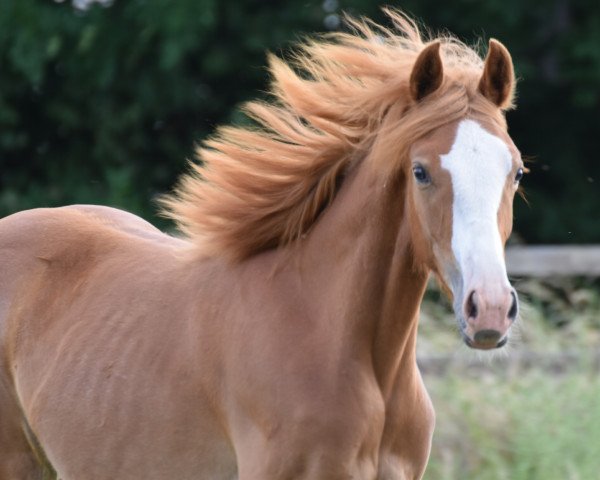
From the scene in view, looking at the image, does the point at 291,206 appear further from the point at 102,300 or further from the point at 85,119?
the point at 85,119

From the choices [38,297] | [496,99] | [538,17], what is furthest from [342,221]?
[538,17]

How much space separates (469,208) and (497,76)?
57 cm

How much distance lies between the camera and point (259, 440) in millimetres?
3203

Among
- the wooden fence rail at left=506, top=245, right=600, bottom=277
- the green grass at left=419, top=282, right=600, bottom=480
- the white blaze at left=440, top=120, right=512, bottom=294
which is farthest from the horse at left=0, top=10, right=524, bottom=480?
the wooden fence rail at left=506, top=245, right=600, bottom=277

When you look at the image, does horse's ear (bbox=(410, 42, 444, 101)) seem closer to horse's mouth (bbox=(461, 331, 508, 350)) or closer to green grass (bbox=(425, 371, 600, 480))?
horse's mouth (bbox=(461, 331, 508, 350))

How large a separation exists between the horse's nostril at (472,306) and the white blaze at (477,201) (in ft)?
0.08

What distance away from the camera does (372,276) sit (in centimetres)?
329

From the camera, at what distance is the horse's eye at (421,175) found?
3.04 meters

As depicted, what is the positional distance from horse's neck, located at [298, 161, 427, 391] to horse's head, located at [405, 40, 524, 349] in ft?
0.45

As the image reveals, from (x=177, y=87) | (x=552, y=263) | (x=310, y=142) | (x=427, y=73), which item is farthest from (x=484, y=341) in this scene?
(x=177, y=87)

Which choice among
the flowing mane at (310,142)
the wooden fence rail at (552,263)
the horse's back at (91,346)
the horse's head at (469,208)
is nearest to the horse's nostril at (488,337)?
the horse's head at (469,208)

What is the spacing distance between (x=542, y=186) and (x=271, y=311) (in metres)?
9.55

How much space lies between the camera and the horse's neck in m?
3.26

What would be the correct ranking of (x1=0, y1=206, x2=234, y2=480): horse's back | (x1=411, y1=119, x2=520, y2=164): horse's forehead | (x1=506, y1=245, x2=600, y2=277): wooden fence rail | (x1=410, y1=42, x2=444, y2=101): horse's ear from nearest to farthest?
(x1=411, y1=119, x2=520, y2=164): horse's forehead → (x1=410, y1=42, x2=444, y2=101): horse's ear → (x1=0, y1=206, x2=234, y2=480): horse's back → (x1=506, y1=245, x2=600, y2=277): wooden fence rail
